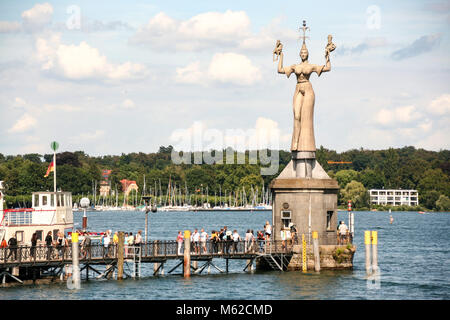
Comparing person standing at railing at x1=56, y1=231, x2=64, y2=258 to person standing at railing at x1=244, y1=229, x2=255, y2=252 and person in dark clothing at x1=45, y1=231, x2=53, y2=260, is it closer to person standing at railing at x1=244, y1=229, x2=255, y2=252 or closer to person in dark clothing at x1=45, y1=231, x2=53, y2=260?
person in dark clothing at x1=45, y1=231, x2=53, y2=260

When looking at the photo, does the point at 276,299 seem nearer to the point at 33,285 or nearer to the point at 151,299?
the point at 151,299

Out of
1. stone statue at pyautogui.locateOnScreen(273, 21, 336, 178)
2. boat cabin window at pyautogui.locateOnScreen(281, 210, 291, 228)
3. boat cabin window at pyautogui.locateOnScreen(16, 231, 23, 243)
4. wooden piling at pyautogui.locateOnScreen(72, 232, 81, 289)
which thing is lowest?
wooden piling at pyautogui.locateOnScreen(72, 232, 81, 289)

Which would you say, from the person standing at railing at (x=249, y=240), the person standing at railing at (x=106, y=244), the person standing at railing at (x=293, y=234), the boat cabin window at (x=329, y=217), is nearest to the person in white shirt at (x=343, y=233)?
the boat cabin window at (x=329, y=217)

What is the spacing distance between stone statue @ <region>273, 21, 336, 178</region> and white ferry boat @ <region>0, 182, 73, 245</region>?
15.3m

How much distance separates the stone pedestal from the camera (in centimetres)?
5488

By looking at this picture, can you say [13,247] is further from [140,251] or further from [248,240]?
[248,240]

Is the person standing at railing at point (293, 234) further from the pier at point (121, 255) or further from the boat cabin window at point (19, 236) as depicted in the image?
the boat cabin window at point (19, 236)

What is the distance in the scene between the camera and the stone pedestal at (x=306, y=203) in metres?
54.9

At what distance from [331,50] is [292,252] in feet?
43.2

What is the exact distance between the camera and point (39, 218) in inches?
2206

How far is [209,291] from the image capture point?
49.6 meters

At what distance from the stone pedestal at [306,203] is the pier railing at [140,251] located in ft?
5.01

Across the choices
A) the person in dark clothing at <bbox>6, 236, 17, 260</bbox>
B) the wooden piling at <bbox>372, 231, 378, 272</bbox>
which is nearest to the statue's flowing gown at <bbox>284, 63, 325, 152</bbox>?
the wooden piling at <bbox>372, 231, 378, 272</bbox>

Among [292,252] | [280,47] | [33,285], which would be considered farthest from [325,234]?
[33,285]
